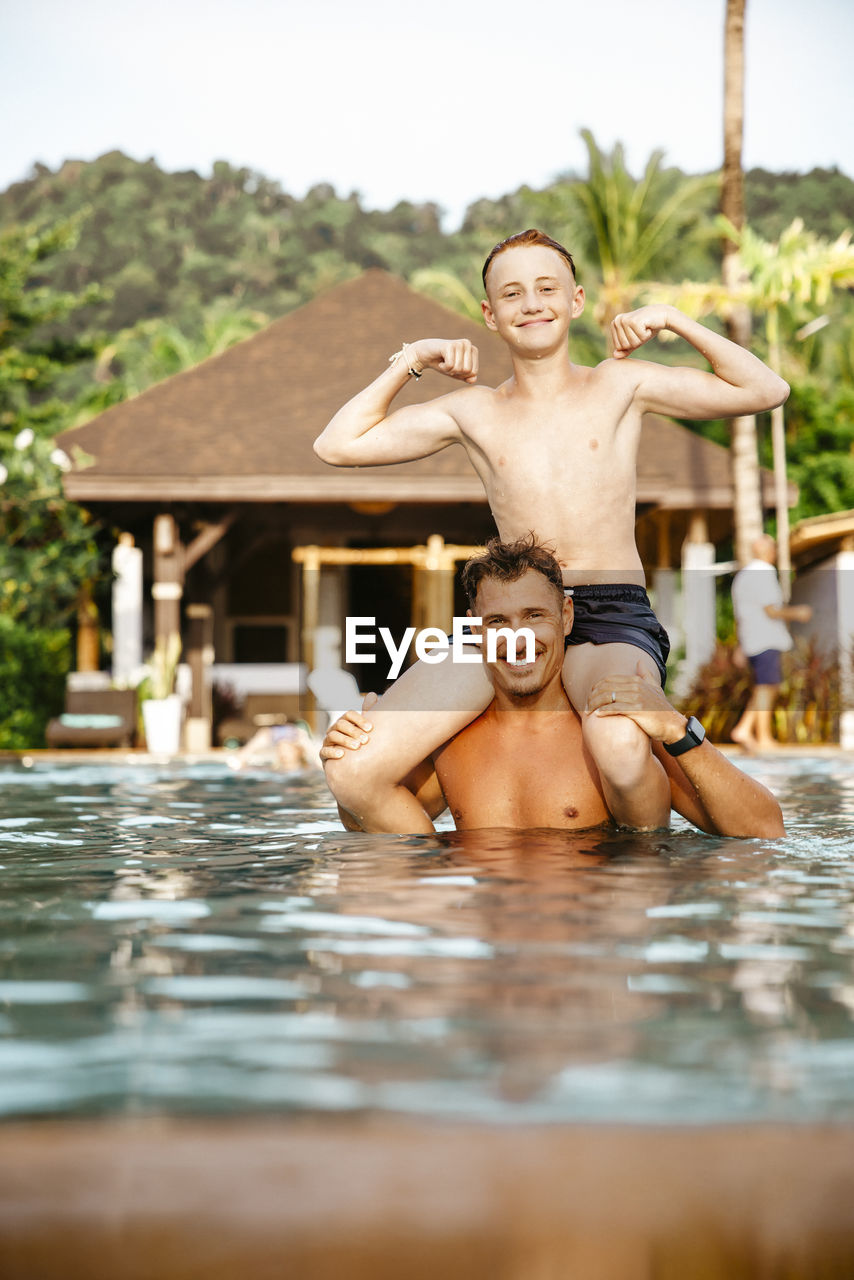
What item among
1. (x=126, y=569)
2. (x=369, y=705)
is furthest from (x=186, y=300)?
(x=369, y=705)

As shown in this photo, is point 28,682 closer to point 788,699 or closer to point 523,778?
point 788,699

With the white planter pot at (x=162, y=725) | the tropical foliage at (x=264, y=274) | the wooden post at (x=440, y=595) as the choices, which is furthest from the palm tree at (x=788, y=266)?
the white planter pot at (x=162, y=725)

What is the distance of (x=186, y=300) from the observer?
1845 inches

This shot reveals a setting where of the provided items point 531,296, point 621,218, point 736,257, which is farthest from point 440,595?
point 621,218

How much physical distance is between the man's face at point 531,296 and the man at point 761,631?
25.5 ft

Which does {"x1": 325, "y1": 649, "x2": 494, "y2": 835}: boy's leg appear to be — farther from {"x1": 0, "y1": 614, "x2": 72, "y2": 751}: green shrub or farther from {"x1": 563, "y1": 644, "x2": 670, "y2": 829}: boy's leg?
{"x1": 0, "y1": 614, "x2": 72, "y2": 751}: green shrub

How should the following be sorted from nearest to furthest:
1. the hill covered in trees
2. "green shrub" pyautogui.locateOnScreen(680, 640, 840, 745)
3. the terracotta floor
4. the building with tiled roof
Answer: the terracotta floor, "green shrub" pyautogui.locateOnScreen(680, 640, 840, 745), the building with tiled roof, the hill covered in trees

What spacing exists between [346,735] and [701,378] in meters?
1.51

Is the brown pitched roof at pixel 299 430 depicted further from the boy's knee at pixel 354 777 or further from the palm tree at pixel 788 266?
the boy's knee at pixel 354 777

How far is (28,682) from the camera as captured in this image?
14.3m

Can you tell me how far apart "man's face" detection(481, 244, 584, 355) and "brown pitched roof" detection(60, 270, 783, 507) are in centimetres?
976

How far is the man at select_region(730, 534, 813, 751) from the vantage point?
1142 centimetres

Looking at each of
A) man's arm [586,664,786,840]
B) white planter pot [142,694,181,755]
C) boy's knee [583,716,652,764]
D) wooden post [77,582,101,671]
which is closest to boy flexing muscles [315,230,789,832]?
man's arm [586,664,786,840]

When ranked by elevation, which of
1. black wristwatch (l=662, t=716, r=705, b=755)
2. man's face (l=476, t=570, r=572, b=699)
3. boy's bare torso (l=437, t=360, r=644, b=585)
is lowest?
black wristwatch (l=662, t=716, r=705, b=755)
